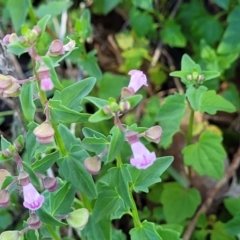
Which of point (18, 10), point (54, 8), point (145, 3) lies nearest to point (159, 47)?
point (145, 3)

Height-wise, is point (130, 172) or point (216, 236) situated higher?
point (130, 172)

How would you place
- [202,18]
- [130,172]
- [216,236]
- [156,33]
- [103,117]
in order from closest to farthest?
1. [103,117]
2. [130,172]
3. [216,236]
4. [202,18]
5. [156,33]

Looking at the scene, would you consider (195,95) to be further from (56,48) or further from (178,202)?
(56,48)

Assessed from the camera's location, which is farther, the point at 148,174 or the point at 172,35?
the point at 172,35

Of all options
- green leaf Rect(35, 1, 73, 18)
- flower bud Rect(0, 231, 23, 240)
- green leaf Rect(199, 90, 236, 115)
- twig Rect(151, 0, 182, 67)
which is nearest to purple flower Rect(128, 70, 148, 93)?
flower bud Rect(0, 231, 23, 240)

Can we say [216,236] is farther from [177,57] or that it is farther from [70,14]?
[70,14]

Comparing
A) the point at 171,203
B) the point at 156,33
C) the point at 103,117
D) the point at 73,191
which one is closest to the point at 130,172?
the point at 73,191

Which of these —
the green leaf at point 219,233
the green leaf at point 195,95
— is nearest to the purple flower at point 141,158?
the green leaf at point 195,95
